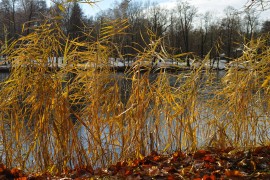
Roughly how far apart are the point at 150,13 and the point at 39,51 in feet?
116

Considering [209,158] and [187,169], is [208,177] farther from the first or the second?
[209,158]

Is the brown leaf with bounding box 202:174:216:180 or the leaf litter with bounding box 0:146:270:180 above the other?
the brown leaf with bounding box 202:174:216:180

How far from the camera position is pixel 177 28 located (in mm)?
35188

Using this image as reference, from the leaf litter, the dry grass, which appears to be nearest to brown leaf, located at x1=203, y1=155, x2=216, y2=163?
the leaf litter

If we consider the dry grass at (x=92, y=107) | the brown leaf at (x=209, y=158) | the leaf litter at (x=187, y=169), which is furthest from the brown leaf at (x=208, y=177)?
the dry grass at (x=92, y=107)

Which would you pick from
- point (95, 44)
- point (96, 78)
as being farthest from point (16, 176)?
point (95, 44)

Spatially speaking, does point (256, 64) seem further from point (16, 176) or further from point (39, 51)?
point (16, 176)

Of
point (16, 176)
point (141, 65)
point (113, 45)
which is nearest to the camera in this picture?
point (16, 176)

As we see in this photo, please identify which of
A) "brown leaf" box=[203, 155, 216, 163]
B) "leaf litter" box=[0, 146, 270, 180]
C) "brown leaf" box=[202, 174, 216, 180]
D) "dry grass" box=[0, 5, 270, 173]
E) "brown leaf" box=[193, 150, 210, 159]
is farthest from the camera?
"dry grass" box=[0, 5, 270, 173]

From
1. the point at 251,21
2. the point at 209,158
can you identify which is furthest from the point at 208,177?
the point at 251,21

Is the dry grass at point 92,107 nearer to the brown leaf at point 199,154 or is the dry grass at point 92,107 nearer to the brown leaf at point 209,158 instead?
the brown leaf at point 199,154

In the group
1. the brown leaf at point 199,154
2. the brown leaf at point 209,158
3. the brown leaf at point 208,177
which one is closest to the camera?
the brown leaf at point 208,177

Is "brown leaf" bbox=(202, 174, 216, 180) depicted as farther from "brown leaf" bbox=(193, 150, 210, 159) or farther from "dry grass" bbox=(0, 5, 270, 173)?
"dry grass" bbox=(0, 5, 270, 173)

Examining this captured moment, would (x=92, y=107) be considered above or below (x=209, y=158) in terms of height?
above
